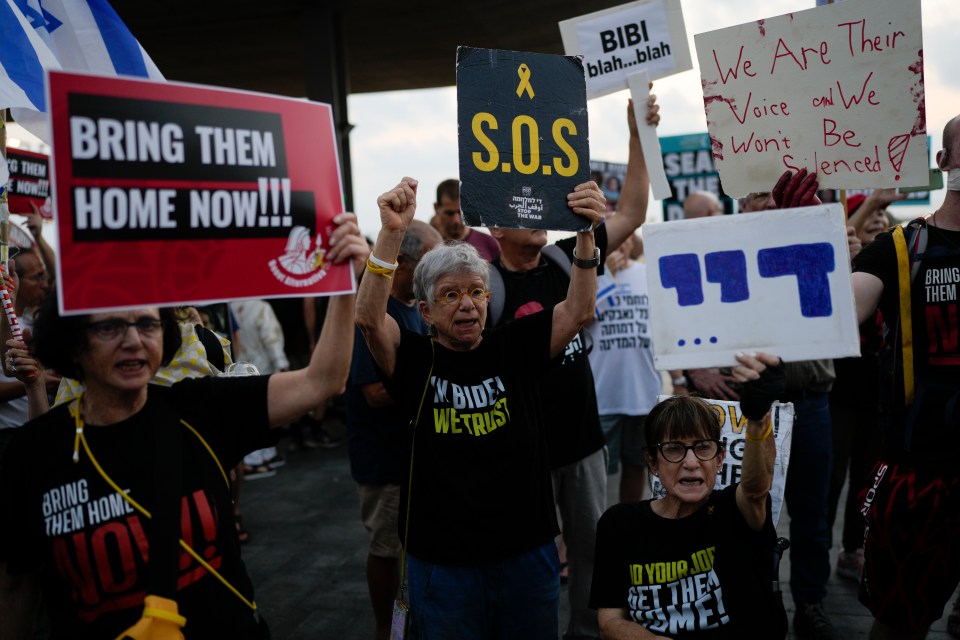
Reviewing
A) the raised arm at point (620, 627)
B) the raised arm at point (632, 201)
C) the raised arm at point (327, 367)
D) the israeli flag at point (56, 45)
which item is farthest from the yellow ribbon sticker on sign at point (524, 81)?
the israeli flag at point (56, 45)

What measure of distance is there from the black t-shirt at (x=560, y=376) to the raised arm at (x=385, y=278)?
924 mm

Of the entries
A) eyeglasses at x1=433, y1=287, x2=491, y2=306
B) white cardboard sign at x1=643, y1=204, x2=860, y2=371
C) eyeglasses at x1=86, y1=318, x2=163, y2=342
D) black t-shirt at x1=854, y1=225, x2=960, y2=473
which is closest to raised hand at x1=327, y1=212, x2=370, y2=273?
eyeglasses at x1=86, y1=318, x2=163, y2=342

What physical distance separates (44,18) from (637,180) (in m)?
2.91

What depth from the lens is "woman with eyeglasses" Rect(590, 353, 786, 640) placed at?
247cm

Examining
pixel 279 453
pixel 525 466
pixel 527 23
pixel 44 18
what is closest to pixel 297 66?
pixel 527 23

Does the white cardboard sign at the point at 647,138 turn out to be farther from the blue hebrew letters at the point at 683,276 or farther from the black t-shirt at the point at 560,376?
the blue hebrew letters at the point at 683,276

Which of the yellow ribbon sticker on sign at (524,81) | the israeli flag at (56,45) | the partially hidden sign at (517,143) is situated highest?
the israeli flag at (56,45)

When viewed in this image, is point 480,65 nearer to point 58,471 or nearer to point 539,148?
point 539,148

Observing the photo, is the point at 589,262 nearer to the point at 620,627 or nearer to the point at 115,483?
the point at 620,627

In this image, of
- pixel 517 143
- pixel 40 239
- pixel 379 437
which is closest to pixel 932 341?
pixel 517 143

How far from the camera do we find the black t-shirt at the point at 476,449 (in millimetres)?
2689

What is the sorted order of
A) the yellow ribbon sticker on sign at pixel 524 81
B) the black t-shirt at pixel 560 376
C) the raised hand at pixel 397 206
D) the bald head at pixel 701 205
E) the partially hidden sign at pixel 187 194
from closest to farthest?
1. the partially hidden sign at pixel 187 194
2. the raised hand at pixel 397 206
3. the yellow ribbon sticker on sign at pixel 524 81
4. the black t-shirt at pixel 560 376
5. the bald head at pixel 701 205

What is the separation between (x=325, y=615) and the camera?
14.8 ft

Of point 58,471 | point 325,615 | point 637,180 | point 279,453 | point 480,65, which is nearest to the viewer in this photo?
point 58,471
